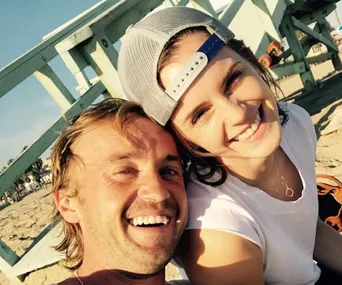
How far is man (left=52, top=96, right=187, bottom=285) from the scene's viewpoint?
1432 mm

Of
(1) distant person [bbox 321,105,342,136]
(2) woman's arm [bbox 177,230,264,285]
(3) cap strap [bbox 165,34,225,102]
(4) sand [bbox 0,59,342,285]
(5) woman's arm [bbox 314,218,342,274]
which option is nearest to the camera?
(2) woman's arm [bbox 177,230,264,285]

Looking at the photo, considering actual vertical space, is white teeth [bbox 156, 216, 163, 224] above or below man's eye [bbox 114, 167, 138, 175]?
below

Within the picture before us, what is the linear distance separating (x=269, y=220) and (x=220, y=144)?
337mm

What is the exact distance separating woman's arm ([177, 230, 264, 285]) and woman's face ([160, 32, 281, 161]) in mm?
360

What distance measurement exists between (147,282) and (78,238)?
1.40 feet

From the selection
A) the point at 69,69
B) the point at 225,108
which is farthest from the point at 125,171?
the point at 69,69

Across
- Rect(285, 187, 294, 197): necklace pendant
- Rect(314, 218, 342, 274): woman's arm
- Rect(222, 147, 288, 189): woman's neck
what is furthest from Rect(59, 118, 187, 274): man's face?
Rect(314, 218, 342, 274): woman's arm

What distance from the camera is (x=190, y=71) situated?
1.41 m

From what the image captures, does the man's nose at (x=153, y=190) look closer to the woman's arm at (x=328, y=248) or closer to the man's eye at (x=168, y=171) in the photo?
the man's eye at (x=168, y=171)

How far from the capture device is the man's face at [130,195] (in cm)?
142

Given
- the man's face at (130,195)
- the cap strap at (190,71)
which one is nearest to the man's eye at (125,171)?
the man's face at (130,195)

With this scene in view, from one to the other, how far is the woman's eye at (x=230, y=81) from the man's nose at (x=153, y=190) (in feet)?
1.38

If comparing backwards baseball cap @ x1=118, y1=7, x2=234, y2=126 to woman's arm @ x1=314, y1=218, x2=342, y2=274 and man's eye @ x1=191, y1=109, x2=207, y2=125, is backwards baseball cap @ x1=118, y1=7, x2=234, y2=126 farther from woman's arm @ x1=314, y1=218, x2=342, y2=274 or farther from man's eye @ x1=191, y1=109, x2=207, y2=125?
woman's arm @ x1=314, y1=218, x2=342, y2=274

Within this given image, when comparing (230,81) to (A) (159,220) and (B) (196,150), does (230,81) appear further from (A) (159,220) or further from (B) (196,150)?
(A) (159,220)
